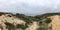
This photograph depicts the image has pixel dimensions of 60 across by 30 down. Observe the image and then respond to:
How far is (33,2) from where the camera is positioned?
1.99 metres

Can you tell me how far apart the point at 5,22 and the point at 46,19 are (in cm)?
46

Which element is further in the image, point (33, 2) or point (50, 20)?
point (50, 20)

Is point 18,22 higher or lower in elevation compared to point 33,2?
lower

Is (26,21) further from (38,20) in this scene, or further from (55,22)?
(55,22)

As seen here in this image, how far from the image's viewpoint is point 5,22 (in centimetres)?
206

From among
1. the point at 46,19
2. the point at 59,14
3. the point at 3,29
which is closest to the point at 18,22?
the point at 3,29

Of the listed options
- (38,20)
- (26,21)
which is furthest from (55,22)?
(26,21)

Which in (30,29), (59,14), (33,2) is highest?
(33,2)

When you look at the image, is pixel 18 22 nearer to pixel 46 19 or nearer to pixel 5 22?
pixel 5 22

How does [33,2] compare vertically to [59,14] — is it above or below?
above

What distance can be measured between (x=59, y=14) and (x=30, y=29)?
37 cm

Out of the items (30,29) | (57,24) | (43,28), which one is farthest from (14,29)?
(57,24)

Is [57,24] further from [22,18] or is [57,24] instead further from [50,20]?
[22,18]

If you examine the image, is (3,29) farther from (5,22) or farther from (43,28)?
(43,28)
